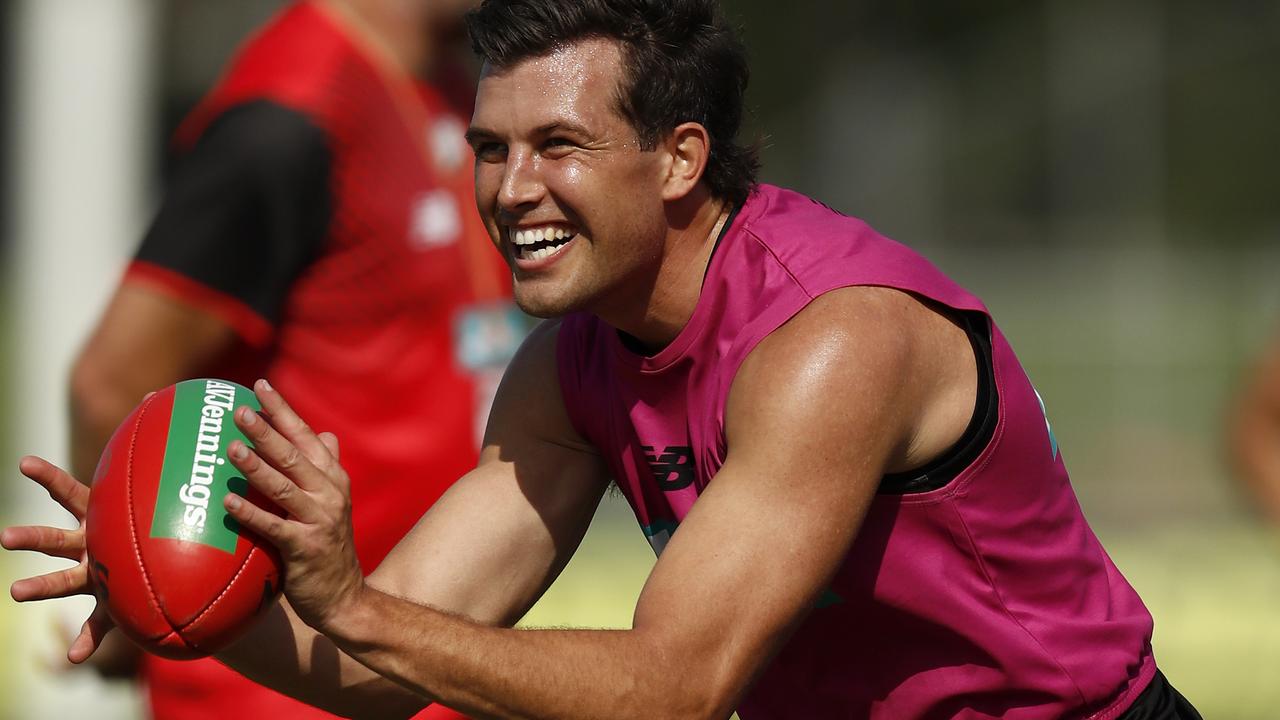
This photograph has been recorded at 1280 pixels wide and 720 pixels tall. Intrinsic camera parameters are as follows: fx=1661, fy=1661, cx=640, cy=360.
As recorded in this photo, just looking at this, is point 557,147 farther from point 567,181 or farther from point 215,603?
point 215,603

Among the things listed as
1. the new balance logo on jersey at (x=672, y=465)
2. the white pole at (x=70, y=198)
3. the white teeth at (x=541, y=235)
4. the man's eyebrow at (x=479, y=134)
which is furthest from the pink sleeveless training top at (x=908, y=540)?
the white pole at (x=70, y=198)

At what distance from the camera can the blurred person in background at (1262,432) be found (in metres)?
6.37

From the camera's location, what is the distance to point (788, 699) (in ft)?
10.6

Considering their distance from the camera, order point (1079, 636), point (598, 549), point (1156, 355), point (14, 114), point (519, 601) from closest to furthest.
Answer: point (1079, 636) < point (519, 601) < point (598, 549) < point (1156, 355) < point (14, 114)

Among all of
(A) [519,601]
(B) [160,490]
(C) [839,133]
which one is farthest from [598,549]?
(C) [839,133]

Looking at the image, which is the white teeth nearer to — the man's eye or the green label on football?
the man's eye

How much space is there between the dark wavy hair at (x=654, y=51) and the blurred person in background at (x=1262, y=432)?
12.6 feet

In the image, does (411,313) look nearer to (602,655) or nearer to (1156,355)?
(602,655)

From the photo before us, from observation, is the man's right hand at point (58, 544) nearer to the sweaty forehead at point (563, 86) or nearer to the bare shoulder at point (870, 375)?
the sweaty forehead at point (563, 86)

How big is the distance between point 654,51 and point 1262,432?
4197 mm

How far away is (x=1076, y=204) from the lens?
15977 millimetres

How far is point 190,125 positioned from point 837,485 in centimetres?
241

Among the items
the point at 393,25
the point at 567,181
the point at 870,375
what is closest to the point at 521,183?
the point at 567,181

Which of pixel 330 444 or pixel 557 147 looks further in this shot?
pixel 557 147
